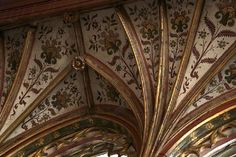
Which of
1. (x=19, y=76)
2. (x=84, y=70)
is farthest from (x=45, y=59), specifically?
(x=84, y=70)

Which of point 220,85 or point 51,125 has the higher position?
point 51,125

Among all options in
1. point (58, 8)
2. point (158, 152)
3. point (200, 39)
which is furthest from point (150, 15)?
point (158, 152)

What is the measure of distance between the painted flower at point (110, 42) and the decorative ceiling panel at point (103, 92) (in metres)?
0.45

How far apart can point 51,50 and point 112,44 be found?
105cm

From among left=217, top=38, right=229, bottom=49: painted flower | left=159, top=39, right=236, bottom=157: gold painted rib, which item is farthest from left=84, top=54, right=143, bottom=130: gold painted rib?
left=217, top=38, right=229, bottom=49: painted flower

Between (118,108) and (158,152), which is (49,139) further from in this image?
(158,152)

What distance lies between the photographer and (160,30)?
8.73 meters

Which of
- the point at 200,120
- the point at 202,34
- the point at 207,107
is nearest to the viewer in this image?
the point at 200,120

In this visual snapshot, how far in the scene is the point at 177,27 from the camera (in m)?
8.71

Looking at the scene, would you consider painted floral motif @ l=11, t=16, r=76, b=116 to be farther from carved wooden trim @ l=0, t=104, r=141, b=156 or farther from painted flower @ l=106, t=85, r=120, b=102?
painted flower @ l=106, t=85, r=120, b=102

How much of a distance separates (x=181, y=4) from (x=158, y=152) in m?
2.38

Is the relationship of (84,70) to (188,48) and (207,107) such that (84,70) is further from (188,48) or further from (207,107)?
(207,107)

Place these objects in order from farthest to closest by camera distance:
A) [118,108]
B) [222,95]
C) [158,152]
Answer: [118,108]
[222,95]
[158,152]

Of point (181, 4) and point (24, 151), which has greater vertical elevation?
point (181, 4)
